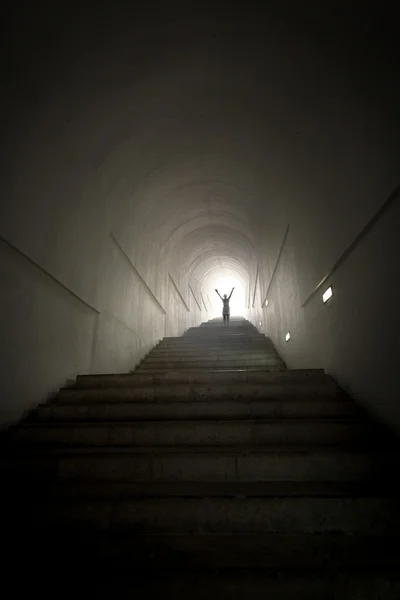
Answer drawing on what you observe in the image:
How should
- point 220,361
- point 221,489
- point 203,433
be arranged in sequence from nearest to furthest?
point 221,489 → point 203,433 → point 220,361

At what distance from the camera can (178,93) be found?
4.04 meters

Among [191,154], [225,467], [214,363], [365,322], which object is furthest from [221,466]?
[191,154]

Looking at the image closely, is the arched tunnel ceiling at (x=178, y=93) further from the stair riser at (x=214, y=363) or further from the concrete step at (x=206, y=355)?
the concrete step at (x=206, y=355)

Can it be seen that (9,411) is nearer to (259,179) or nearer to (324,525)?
(324,525)

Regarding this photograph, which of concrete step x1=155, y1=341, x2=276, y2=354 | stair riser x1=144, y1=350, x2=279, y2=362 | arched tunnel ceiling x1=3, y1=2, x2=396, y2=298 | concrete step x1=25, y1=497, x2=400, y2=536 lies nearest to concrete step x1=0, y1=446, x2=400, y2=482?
concrete step x1=25, y1=497, x2=400, y2=536

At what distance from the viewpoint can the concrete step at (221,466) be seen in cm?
231

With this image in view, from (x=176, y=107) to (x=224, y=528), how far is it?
185 inches

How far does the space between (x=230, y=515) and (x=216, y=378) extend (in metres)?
2.10

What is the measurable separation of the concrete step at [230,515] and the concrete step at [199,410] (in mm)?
1151

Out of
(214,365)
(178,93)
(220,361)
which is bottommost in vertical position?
(214,365)

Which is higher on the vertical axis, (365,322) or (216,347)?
(216,347)

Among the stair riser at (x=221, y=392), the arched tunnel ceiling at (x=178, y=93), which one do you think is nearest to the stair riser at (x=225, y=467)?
the stair riser at (x=221, y=392)

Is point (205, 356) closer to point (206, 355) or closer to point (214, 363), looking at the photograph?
point (206, 355)

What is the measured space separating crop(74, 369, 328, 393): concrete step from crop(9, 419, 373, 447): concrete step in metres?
1.01
